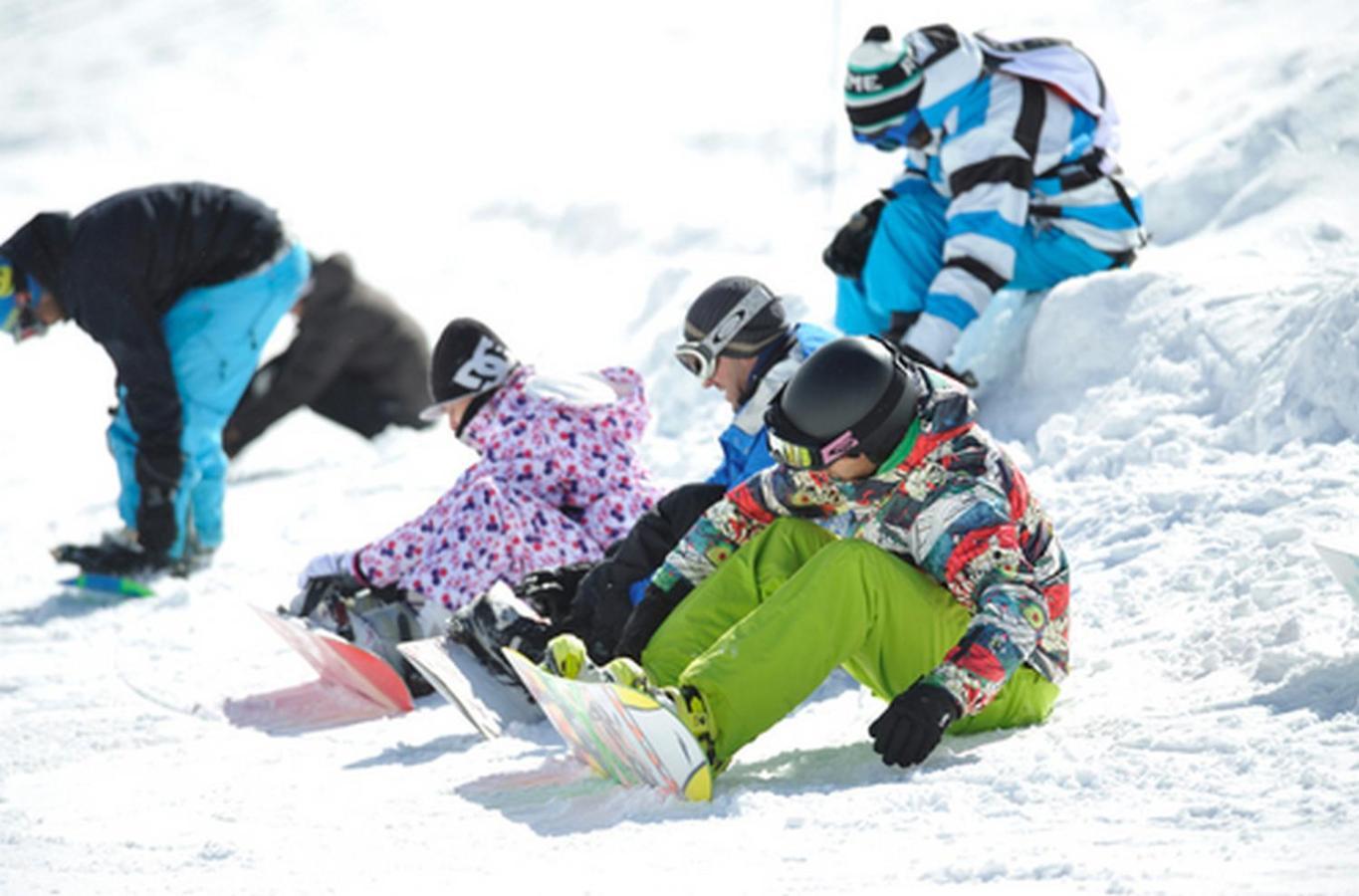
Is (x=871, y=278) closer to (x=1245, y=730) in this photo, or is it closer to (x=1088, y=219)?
(x=1088, y=219)

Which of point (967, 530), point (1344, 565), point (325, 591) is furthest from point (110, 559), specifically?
point (1344, 565)

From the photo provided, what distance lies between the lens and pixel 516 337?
9.95 m

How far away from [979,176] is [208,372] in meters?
3.05

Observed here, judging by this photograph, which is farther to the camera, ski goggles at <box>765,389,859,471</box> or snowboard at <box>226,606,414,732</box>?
snowboard at <box>226,606,414,732</box>

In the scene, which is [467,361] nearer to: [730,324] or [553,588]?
[553,588]

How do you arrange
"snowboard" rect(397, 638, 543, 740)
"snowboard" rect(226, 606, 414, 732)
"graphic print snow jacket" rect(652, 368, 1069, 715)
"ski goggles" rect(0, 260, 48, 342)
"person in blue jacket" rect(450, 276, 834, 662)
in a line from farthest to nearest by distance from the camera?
"ski goggles" rect(0, 260, 48, 342)
"snowboard" rect(226, 606, 414, 732)
"snowboard" rect(397, 638, 543, 740)
"person in blue jacket" rect(450, 276, 834, 662)
"graphic print snow jacket" rect(652, 368, 1069, 715)

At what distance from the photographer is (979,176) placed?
19.1ft

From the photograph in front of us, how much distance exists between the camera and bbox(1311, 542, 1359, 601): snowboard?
133 inches

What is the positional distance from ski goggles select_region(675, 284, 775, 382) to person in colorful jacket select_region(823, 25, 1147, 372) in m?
1.31

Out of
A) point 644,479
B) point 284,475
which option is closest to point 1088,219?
point 644,479

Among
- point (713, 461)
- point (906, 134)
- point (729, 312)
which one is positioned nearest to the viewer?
point (729, 312)

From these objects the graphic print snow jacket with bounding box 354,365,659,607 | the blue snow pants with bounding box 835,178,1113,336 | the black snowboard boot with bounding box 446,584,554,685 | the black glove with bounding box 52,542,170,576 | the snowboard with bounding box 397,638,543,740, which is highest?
the blue snow pants with bounding box 835,178,1113,336

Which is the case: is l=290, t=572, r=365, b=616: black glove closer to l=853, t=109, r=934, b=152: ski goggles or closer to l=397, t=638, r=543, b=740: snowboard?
l=397, t=638, r=543, b=740: snowboard

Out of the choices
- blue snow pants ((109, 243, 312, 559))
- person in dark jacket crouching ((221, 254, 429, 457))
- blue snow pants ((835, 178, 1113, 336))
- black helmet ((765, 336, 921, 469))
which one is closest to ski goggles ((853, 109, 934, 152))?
blue snow pants ((835, 178, 1113, 336))
